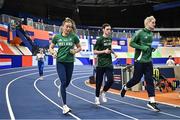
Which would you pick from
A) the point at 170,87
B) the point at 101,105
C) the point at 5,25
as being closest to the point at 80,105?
the point at 101,105

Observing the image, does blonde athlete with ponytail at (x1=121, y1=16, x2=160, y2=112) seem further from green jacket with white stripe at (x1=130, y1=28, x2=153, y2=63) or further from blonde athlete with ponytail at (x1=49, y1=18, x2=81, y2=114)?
blonde athlete with ponytail at (x1=49, y1=18, x2=81, y2=114)

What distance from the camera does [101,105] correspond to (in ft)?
28.7

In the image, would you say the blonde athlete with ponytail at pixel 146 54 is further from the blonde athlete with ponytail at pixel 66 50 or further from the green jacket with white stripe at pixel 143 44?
the blonde athlete with ponytail at pixel 66 50

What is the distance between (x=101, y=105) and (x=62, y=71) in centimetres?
161

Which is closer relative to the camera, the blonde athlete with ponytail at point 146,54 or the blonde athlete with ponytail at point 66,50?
the blonde athlete with ponytail at point 66,50

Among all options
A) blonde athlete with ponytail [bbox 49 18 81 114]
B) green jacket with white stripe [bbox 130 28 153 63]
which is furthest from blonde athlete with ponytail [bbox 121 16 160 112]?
blonde athlete with ponytail [bbox 49 18 81 114]

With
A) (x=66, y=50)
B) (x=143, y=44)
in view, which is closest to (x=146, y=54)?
(x=143, y=44)

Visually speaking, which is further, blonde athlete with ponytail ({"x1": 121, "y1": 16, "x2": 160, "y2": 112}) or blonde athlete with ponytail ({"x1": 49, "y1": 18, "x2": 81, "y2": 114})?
blonde athlete with ponytail ({"x1": 121, "y1": 16, "x2": 160, "y2": 112})

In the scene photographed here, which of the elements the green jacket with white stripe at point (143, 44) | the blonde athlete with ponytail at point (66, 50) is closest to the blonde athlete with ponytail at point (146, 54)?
the green jacket with white stripe at point (143, 44)

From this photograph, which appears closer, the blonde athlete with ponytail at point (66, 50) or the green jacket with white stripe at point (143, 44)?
the blonde athlete with ponytail at point (66, 50)

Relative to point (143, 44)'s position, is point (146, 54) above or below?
below

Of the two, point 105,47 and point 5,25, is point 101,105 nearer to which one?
point 105,47

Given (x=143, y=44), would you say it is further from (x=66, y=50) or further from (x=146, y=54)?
(x=66, y=50)

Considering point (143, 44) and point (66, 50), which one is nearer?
point (66, 50)
